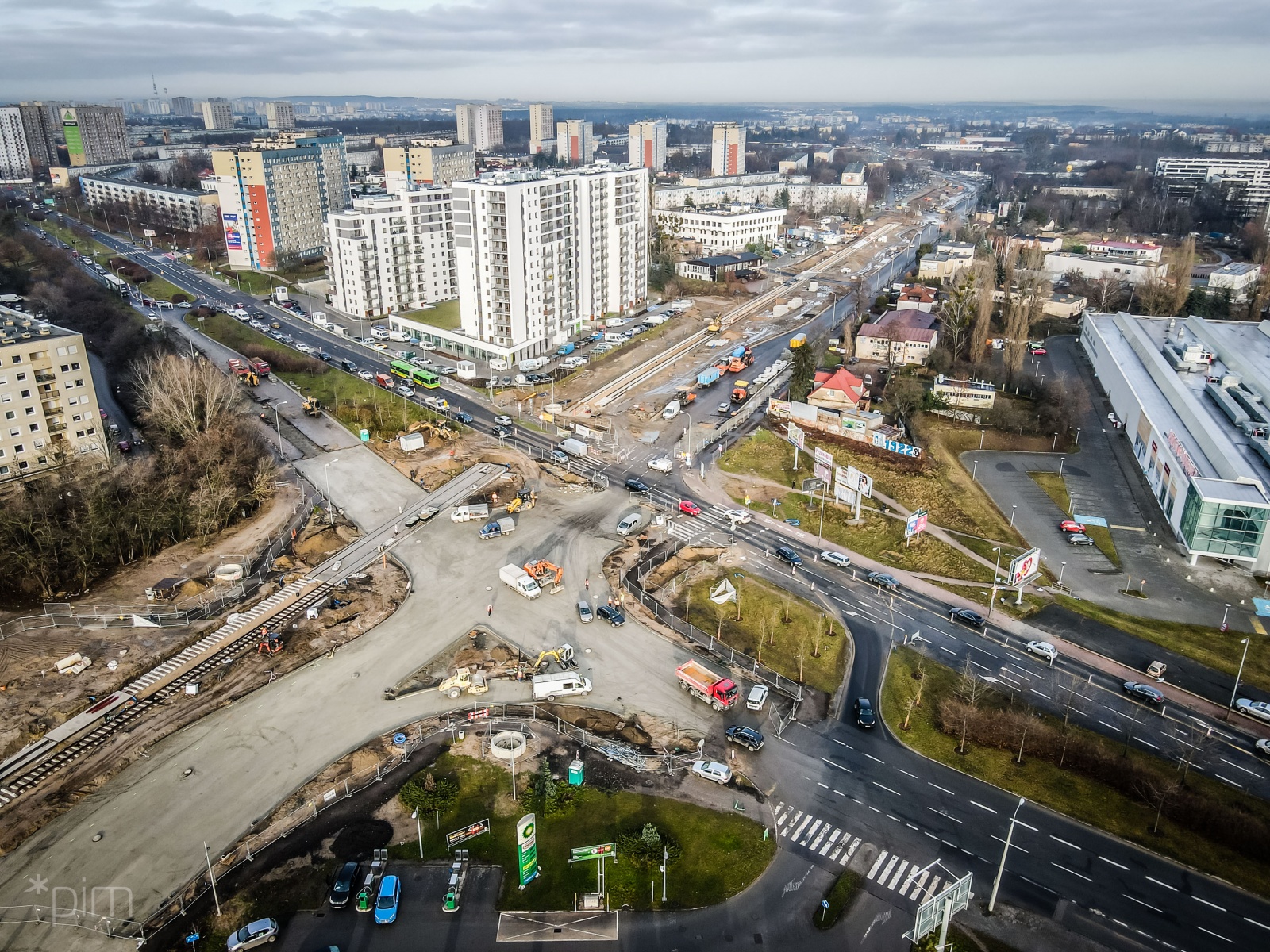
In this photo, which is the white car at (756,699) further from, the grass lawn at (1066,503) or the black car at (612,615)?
the grass lawn at (1066,503)

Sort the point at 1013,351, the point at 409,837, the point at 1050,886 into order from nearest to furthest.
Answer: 1. the point at 1050,886
2. the point at 409,837
3. the point at 1013,351

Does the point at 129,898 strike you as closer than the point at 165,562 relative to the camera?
Yes

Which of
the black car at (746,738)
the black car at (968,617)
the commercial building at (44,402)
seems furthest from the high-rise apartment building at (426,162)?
the black car at (746,738)

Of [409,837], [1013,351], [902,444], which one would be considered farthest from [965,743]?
[1013,351]

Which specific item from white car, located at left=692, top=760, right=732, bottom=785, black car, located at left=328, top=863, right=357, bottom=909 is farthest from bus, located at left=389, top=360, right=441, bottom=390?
black car, located at left=328, top=863, right=357, bottom=909

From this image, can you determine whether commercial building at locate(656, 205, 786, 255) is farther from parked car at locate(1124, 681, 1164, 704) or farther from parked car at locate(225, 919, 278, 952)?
parked car at locate(225, 919, 278, 952)

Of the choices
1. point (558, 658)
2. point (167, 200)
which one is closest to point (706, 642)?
point (558, 658)

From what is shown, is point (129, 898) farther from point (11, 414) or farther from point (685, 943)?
point (11, 414)
